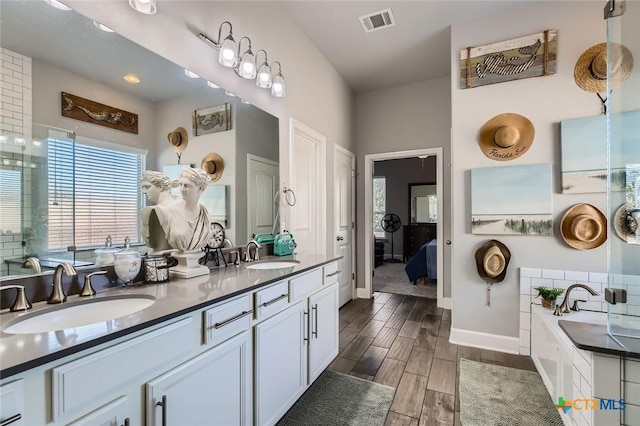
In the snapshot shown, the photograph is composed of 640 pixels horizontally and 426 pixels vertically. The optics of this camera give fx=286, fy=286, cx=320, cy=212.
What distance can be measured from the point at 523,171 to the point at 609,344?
6.05ft

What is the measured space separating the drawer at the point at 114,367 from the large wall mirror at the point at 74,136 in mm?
584

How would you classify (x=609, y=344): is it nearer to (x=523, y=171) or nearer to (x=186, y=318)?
(x=186, y=318)

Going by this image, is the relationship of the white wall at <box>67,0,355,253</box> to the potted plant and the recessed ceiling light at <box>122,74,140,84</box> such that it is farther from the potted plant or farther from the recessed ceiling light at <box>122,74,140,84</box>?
the potted plant

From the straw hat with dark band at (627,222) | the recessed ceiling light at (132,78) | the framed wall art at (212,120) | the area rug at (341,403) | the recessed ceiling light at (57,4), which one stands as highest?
the recessed ceiling light at (57,4)

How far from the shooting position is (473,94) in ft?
9.17

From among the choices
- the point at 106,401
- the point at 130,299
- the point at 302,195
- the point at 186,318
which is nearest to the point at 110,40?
the point at 130,299

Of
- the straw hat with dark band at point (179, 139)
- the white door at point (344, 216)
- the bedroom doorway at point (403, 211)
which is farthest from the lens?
the bedroom doorway at point (403, 211)

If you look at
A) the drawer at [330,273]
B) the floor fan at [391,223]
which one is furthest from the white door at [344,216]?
the floor fan at [391,223]

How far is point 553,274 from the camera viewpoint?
250cm

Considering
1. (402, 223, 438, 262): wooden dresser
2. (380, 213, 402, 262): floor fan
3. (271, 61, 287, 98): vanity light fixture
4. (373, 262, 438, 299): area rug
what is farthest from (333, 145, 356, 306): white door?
(380, 213, 402, 262): floor fan

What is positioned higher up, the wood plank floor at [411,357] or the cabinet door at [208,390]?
the cabinet door at [208,390]

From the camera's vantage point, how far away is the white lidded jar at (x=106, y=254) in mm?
1331

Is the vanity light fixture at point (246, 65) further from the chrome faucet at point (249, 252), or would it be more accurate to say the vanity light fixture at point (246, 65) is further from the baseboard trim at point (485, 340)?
the baseboard trim at point (485, 340)

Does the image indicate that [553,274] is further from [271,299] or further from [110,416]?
[110,416]
